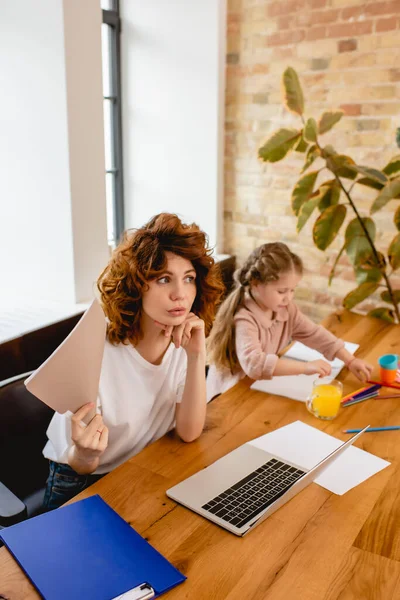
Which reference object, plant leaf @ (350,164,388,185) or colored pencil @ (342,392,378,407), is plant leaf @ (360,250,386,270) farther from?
colored pencil @ (342,392,378,407)

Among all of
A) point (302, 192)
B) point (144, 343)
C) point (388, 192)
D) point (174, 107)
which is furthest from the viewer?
point (174, 107)

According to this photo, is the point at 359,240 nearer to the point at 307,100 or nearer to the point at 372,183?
the point at 372,183

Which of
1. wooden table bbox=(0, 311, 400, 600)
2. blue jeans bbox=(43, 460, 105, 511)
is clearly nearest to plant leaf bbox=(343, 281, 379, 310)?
wooden table bbox=(0, 311, 400, 600)

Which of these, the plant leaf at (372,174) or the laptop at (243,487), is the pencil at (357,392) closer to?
the laptop at (243,487)

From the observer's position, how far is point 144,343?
1470 millimetres

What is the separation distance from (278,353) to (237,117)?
171cm

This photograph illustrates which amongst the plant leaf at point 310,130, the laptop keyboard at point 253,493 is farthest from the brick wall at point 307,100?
the laptop keyboard at point 253,493

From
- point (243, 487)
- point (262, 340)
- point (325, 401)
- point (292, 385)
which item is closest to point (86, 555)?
point (243, 487)

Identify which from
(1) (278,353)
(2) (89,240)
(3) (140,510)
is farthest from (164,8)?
(3) (140,510)

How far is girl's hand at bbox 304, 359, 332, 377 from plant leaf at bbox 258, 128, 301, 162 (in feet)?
3.72

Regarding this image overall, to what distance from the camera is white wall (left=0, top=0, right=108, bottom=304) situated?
225 cm

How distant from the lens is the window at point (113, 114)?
3201 mm

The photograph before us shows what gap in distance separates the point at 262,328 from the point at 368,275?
0.88 m

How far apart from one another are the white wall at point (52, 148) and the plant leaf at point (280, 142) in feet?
2.42
